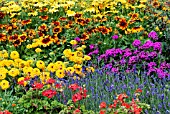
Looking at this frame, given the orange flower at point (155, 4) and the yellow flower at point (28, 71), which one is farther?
the orange flower at point (155, 4)

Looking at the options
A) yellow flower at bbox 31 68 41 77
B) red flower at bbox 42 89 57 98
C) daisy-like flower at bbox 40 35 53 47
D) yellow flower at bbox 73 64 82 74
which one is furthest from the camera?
daisy-like flower at bbox 40 35 53 47

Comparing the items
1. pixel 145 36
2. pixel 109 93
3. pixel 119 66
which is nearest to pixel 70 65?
pixel 119 66

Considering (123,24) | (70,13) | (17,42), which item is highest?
(70,13)

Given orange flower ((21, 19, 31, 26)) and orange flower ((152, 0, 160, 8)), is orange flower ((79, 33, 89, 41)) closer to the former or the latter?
orange flower ((21, 19, 31, 26))

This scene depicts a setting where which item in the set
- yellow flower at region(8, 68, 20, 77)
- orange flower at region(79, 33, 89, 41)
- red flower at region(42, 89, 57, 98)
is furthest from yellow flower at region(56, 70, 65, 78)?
orange flower at region(79, 33, 89, 41)

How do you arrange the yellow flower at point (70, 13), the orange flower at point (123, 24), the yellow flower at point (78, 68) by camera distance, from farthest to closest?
the yellow flower at point (70, 13)
the orange flower at point (123, 24)
the yellow flower at point (78, 68)

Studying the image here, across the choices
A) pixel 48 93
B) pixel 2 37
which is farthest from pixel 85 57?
pixel 48 93

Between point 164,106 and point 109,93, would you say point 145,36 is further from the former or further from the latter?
point 164,106

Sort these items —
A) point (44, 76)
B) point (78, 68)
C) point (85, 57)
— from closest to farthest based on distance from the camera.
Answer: point (44, 76)
point (78, 68)
point (85, 57)

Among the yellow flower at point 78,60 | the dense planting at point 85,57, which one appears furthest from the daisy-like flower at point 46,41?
the yellow flower at point 78,60

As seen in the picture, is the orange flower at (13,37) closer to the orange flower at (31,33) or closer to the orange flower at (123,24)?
the orange flower at (31,33)

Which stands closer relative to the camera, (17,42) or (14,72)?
(14,72)

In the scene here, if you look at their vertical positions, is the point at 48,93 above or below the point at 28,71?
above

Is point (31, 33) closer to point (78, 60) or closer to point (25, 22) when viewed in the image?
point (25, 22)
